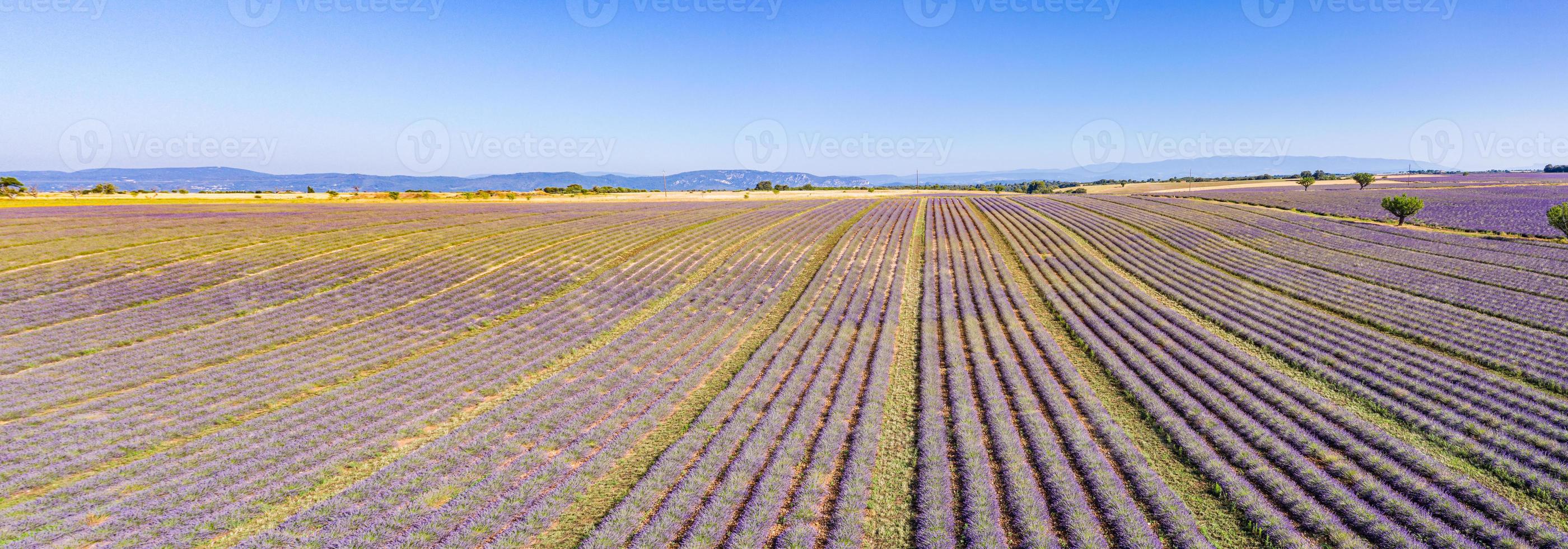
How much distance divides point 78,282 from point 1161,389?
36.2 m

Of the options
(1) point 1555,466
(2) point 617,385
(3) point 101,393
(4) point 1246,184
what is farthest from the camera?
(4) point 1246,184

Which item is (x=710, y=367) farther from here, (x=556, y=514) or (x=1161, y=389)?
(x=1161, y=389)

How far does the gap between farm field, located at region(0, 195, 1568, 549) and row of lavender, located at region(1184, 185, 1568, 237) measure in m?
21.8

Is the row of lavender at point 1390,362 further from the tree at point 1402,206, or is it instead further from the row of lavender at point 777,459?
the tree at point 1402,206

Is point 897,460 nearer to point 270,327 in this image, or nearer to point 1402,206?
point 270,327

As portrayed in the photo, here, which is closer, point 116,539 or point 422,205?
point 116,539

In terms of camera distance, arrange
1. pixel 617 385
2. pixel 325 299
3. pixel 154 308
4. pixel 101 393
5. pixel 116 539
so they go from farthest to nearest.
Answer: pixel 325 299 → pixel 154 308 → pixel 617 385 → pixel 101 393 → pixel 116 539

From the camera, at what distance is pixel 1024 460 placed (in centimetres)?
906

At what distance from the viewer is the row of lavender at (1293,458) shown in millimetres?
7066

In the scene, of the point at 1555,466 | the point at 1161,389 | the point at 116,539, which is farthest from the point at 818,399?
the point at 1555,466

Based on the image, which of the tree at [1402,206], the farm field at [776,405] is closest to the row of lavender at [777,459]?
the farm field at [776,405]

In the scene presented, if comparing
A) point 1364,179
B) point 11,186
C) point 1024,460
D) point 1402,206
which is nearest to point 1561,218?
point 1402,206

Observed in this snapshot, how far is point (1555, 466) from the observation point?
841cm

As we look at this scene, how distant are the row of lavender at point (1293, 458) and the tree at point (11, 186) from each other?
392 ft
